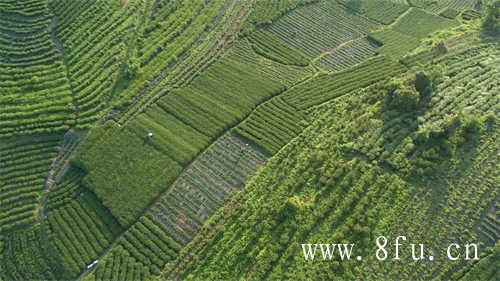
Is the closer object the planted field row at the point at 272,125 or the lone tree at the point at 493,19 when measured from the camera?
the planted field row at the point at 272,125

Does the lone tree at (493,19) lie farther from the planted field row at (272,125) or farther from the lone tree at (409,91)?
the planted field row at (272,125)

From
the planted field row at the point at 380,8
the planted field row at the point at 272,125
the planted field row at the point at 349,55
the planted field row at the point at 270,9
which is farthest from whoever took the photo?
the planted field row at the point at 380,8

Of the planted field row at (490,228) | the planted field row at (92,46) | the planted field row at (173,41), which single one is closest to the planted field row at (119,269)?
the planted field row at (92,46)

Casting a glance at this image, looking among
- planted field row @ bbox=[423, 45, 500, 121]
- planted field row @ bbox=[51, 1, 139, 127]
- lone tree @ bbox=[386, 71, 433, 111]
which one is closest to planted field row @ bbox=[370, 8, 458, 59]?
planted field row @ bbox=[423, 45, 500, 121]

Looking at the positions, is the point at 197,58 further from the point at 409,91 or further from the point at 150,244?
the point at 409,91

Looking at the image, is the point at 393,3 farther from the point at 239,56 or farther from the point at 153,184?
the point at 153,184

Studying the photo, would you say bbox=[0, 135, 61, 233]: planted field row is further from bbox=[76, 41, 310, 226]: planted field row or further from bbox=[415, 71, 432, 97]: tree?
bbox=[415, 71, 432, 97]: tree

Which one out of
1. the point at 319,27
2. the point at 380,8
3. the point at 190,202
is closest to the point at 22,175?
the point at 190,202

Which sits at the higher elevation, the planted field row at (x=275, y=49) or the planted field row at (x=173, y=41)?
the planted field row at (x=173, y=41)
